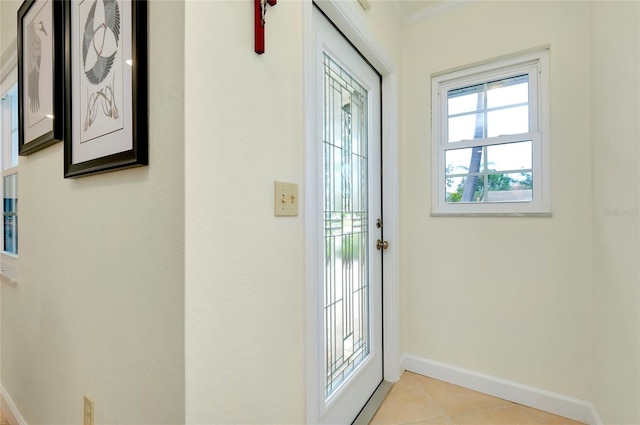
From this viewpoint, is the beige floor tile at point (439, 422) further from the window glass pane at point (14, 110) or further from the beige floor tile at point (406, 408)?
the window glass pane at point (14, 110)

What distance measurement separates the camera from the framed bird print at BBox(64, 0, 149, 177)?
83 cm

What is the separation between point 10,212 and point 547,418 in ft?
11.5

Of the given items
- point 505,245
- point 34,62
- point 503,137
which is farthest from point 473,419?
point 34,62

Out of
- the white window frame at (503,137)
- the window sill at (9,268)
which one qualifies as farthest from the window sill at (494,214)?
the window sill at (9,268)

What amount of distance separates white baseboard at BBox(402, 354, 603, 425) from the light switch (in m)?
1.70

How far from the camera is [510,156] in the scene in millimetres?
1903

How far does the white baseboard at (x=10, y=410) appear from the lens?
162 cm

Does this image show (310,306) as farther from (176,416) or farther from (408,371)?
(408,371)

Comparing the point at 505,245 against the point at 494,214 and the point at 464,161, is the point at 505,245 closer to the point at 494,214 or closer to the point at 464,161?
the point at 494,214

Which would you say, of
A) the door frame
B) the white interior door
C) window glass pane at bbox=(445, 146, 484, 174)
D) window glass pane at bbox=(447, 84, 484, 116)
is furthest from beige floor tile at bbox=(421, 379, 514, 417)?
window glass pane at bbox=(447, 84, 484, 116)

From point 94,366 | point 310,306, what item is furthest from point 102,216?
point 310,306

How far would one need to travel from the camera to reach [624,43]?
3.96 feet

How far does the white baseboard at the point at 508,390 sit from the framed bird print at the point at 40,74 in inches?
96.6

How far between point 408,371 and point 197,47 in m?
2.34
